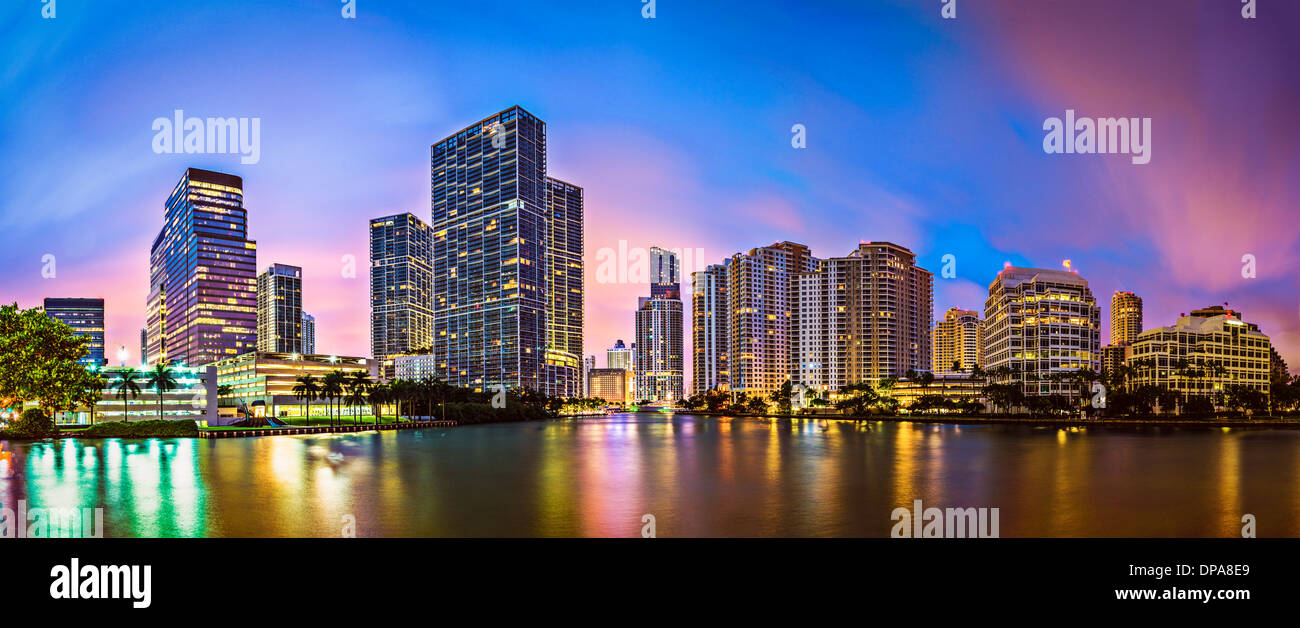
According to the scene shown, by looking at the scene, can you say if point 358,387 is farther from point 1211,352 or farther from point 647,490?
point 1211,352

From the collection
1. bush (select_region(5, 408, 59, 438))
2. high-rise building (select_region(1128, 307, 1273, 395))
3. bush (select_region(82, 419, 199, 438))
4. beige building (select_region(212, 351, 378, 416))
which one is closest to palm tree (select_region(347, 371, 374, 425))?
beige building (select_region(212, 351, 378, 416))

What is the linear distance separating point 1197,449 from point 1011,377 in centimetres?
11975

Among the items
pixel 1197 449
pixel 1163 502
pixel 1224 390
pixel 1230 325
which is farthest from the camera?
pixel 1230 325

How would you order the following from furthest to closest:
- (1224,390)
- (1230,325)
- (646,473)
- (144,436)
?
(1230,325) → (1224,390) → (144,436) → (646,473)

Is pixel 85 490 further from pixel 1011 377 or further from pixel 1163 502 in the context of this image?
pixel 1011 377

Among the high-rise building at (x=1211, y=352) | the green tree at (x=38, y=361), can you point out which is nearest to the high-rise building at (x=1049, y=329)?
the high-rise building at (x=1211, y=352)

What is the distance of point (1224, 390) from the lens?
169m

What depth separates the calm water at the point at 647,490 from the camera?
27250 mm

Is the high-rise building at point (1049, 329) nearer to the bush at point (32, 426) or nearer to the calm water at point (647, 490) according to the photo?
the calm water at point (647, 490)

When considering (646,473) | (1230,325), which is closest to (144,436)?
(646,473)

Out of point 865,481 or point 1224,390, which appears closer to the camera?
point 865,481

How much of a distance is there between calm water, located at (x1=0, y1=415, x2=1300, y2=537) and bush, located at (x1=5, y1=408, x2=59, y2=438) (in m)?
8.80
